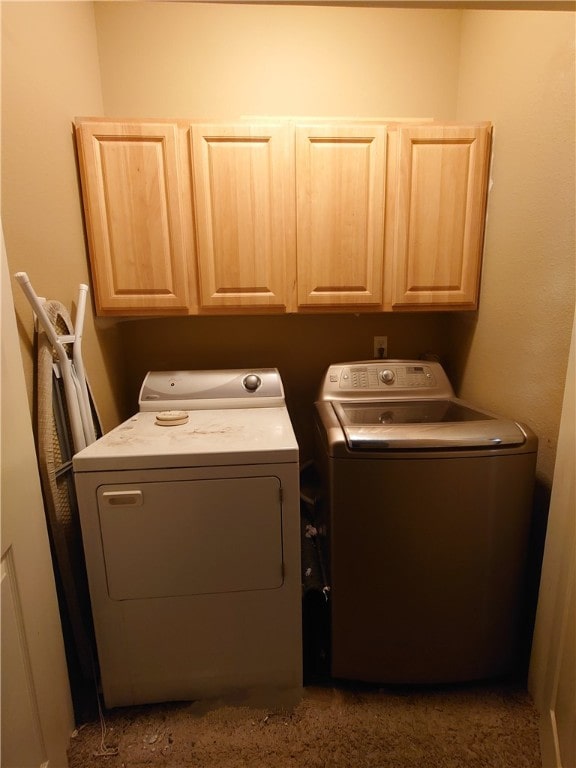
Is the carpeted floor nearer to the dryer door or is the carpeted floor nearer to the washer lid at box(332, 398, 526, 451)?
the dryer door

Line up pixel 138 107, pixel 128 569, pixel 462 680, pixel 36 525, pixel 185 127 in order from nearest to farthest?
pixel 36 525, pixel 128 569, pixel 462 680, pixel 185 127, pixel 138 107

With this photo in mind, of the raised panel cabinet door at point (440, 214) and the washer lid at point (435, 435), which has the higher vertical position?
the raised panel cabinet door at point (440, 214)

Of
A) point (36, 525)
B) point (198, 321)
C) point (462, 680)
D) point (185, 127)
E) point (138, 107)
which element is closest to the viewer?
point (36, 525)

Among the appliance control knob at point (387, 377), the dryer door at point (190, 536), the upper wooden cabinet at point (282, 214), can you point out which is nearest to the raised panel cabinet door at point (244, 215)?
the upper wooden cabinet at point (282, 214)

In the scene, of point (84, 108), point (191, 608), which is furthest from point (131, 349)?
point (191, 608)

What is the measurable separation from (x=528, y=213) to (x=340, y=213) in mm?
711

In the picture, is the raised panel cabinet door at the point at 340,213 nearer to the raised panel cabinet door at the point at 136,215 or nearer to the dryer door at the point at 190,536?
the raised panel cabinet door at the point at 136,215

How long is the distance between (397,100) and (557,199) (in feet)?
3.46

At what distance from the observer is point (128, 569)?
3.76 feet

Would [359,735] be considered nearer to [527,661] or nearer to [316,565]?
[316,565]

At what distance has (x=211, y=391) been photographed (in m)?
1.68

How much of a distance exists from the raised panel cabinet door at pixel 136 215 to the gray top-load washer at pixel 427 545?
0.95 metres

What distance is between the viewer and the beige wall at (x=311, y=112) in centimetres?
121

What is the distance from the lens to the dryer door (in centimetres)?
111
